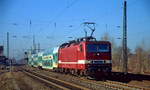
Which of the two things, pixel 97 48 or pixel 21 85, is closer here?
pixel 21 85

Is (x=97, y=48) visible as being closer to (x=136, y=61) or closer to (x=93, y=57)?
(x=93, y=57)

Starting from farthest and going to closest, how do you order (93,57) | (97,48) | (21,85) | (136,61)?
(136,61)
(97,48)
(93,57)
(21,85)

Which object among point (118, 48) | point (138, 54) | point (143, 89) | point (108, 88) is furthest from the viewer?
point (118, 48)

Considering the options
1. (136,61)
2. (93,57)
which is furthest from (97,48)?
(136,61)

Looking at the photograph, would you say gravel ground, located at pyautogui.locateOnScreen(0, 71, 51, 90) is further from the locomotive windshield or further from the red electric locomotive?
the locomotive windshield

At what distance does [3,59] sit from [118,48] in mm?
33180

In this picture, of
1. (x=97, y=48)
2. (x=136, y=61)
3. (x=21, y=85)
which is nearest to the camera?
(x=21, y=85)

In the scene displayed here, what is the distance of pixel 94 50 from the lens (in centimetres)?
2980

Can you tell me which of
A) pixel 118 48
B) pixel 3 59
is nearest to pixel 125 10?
pixel 118 48

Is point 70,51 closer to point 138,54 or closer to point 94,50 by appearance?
point 94,50

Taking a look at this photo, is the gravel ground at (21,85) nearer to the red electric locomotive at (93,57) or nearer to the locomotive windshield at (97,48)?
the red electric locomotive at (93,57)

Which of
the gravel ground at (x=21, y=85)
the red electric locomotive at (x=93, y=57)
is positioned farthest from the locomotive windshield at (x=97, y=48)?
the gravel ground at (x=21, y=85)

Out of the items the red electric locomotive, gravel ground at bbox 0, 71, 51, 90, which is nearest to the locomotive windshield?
the red electric locomotive

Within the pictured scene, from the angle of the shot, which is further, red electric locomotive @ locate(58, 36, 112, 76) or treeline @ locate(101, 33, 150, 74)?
treeline @ locate(101, 33, 150, 74)
